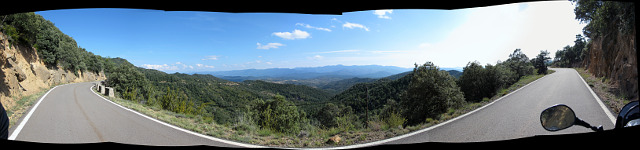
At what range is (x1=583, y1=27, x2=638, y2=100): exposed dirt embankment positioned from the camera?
1.22m

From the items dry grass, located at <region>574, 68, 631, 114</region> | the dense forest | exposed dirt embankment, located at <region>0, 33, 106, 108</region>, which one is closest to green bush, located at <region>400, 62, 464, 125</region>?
the dense forest

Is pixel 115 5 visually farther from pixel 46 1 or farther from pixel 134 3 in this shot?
pixel 46 1

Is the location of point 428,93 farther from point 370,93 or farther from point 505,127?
point 505,127

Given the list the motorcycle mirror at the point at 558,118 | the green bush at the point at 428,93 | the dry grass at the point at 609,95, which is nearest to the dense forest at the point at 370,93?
the green bush at the point at 428,93

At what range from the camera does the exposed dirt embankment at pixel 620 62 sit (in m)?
1.22

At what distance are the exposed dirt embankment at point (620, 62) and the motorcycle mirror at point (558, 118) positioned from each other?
483mm

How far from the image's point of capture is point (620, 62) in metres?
1.63

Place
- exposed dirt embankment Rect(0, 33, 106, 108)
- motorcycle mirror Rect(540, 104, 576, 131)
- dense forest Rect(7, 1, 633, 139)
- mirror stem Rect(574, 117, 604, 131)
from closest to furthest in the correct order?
mirror stem Rect(574, 117, 604, 131)
motorcycle mirror Rect(540, 104, 576, 131)
exposed dirt embankment Rect(0, 33, 106, 108)
dense forest Rect(7, 1, 633, 139)

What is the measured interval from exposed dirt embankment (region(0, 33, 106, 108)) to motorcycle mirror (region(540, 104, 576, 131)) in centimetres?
403

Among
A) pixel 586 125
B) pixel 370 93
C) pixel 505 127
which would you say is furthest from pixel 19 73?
pixel 505 127

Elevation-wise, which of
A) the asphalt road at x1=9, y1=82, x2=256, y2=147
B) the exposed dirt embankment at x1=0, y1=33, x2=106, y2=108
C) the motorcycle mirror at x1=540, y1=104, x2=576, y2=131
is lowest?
the asphalt road at x1=9, y1=82, x2=256, y2=147

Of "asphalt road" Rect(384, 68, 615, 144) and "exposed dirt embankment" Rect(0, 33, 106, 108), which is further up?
"exposed dirt embankment" Rect(0, 33, 106, 108)

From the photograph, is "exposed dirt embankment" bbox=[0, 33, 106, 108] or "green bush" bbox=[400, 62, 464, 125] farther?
"green bush" bbox=[400, 62, 464, 125]

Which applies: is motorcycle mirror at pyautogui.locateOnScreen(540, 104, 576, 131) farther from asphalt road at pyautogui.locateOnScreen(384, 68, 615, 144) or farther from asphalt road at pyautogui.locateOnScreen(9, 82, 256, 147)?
asphalt road at pyautogui.locateOnScreen(9, 82, 256, 147)
